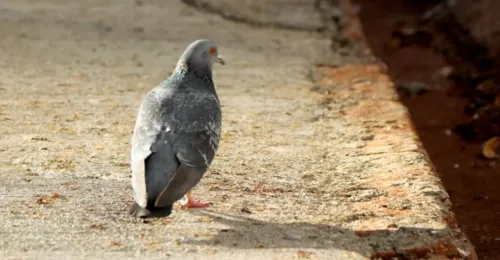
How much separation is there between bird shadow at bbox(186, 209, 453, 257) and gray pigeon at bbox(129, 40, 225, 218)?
31 centimetres

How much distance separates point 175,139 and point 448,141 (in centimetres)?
502

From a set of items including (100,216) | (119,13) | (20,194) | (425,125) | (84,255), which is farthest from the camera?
(119,13)

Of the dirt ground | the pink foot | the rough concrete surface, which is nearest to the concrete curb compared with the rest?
the rough concrete surface

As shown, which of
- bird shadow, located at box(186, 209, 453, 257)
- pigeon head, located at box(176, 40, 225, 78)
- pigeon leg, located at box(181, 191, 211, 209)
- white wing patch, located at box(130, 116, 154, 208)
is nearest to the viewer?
white wing patch, located at box(130, 116, 154, 208)

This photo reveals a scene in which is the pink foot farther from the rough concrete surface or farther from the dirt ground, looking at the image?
the dirt ground

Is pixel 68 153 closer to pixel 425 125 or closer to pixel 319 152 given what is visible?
pixel 319 152

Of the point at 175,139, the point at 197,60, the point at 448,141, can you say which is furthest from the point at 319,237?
the point at 448,141

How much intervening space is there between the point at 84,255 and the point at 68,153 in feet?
6.12

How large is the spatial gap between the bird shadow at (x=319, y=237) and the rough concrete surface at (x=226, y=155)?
0.4 inches

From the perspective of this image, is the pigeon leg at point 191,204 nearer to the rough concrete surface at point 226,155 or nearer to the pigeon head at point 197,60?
the rough concrete surface at point 226,155

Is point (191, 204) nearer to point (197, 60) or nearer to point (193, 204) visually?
point (193, 204)

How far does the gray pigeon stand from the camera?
4.78 meters

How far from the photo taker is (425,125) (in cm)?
1021

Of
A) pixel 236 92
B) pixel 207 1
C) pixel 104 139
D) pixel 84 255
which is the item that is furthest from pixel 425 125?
pixel 84 255
